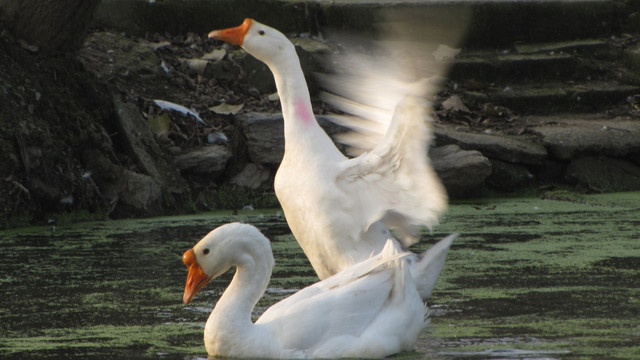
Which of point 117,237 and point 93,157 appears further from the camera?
point 93,157

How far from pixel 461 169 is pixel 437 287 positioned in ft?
10.5

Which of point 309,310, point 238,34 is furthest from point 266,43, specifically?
point 309,310

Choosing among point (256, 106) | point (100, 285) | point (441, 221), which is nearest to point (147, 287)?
point (100, 285)

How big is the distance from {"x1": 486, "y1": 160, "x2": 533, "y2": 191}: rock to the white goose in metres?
4.67

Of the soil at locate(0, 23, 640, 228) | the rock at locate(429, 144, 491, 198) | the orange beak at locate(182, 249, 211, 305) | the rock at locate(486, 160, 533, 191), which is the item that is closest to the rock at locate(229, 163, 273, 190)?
the soil at locate(0, 23, 640, 228)

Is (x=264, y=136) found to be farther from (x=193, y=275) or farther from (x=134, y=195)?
(x=193, y=275)

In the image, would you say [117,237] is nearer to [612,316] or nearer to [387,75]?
[387,75]

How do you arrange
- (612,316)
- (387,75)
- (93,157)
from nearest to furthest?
(612,316)
(387,75)
(93,157)

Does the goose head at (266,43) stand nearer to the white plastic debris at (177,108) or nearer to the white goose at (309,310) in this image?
the white goose at (309,310)

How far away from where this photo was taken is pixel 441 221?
6.43 meters

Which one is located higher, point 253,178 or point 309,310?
point 309,310

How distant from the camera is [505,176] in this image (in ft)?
26.1

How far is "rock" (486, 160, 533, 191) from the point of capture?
7945 mm

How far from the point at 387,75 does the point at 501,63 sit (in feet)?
17.3
